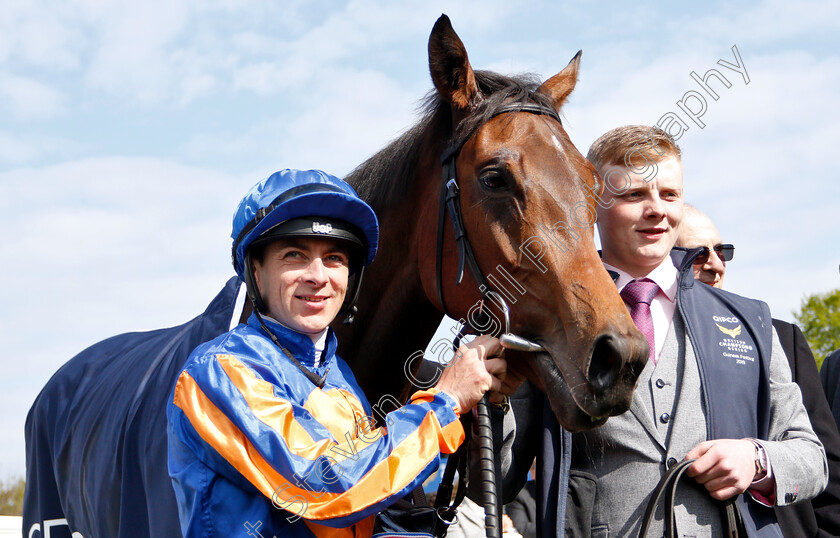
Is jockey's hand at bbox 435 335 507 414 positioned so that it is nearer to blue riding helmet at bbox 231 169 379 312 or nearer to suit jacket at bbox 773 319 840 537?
blue riding helmet at bbox 231 169 379 312

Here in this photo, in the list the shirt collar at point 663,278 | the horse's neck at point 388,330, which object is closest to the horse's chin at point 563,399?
the shirt collar at point 663,278

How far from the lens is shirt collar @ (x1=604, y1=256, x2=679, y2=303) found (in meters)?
2.73

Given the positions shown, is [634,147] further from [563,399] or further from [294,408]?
[294,408]

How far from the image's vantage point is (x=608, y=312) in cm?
219

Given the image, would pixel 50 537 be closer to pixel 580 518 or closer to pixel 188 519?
pixel 188 519

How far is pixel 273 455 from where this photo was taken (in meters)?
1.88

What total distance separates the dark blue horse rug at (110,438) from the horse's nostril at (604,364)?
55.7 inches

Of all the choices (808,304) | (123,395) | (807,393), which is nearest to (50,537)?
(123,395)

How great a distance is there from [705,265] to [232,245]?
2718 millimetres

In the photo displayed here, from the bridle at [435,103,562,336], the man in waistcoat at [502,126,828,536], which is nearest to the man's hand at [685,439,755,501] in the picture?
the man in waistcoat at [502,126,828,536]

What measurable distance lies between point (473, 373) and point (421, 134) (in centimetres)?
118

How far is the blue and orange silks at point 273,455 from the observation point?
1.88 meters

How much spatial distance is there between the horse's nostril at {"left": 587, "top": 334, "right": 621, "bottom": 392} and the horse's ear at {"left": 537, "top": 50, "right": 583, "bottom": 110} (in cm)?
116

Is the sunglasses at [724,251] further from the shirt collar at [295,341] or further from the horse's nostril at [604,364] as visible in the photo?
the shirt collar at [295,341]
